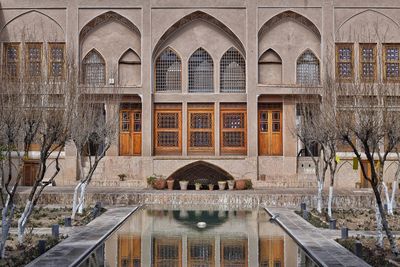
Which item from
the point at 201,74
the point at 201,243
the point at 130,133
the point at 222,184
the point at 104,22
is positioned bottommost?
→ the point at 201,243

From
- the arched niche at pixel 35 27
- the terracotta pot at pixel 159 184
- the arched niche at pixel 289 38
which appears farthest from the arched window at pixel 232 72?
the arched niche at pixel 35 27

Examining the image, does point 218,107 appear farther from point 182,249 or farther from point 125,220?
point 182,249

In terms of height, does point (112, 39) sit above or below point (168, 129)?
above

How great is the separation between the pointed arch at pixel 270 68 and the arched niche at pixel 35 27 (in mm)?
8870

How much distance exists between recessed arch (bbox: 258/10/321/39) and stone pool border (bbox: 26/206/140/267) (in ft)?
38.0

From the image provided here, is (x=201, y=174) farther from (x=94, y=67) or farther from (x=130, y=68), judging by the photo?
(x=94, y=67)

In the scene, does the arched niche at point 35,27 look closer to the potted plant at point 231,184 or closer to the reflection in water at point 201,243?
the potted plant at point 231,184

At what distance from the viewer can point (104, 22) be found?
1022 inches

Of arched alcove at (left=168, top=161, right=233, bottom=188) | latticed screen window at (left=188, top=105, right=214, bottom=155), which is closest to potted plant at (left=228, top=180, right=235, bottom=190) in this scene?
arched alcove at (left=168, top=161, right=233, bottom=188)

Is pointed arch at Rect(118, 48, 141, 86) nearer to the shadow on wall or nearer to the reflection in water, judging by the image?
the shadow on wall

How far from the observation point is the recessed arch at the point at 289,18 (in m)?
25.4

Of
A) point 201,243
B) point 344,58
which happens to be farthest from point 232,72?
point 201,243

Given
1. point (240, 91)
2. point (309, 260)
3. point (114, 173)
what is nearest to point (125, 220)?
point (309, 260)

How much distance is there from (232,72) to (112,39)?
5594 millimetres
